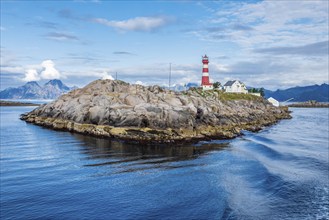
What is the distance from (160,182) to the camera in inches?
1185

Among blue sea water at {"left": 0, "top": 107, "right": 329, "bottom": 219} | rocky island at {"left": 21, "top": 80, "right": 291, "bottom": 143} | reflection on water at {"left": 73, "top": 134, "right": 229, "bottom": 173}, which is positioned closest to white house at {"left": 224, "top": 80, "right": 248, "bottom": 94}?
rocky island at {"left": 21, "top": 80, "right": 291, "bottom": 143}

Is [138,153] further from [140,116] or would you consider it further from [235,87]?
[235,87]

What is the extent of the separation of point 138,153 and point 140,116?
15.3 meters

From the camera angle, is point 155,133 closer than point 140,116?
Yes

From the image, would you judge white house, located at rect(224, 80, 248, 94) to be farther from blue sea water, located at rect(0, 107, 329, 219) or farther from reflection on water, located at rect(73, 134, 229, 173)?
blue sea water, located at rect(0, 107, 329, 219)

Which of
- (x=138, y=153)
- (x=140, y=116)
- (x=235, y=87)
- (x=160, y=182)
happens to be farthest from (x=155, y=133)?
(x=235, y=87)

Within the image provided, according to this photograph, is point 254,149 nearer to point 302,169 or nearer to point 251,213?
point 302,169

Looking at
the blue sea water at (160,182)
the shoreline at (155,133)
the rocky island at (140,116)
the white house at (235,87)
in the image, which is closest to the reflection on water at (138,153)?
the blue sea water at (160,182)

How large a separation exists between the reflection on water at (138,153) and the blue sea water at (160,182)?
0.13 meters

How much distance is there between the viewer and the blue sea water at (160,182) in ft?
75.6

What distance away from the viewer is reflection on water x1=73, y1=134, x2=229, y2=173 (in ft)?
123

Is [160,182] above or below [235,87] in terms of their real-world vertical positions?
below

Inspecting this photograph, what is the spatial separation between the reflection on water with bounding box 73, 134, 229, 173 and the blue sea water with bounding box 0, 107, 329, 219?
13 cm

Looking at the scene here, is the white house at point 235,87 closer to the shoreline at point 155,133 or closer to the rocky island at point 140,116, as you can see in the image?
the rocky island at point 140,116
